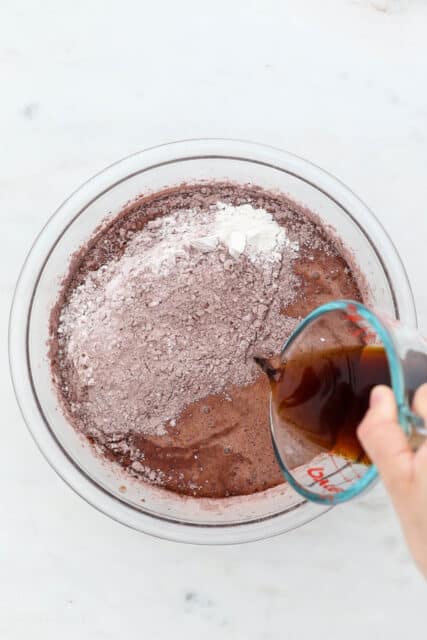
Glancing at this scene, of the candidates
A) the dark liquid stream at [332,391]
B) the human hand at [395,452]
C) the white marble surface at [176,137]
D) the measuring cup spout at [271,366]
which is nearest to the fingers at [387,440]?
the human hand at [395,452]

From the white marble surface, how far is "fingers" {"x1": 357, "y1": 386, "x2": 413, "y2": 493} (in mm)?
551

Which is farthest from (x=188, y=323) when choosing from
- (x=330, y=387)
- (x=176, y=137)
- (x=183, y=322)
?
(x=176, y=137)

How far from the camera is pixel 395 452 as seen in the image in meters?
0.77

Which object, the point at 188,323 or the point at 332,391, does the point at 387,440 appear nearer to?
the point at 332,391

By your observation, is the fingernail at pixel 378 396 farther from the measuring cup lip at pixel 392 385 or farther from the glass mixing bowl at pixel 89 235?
the glass mixing bowl at pixel 89 235

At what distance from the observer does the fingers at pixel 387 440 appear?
2.52ft

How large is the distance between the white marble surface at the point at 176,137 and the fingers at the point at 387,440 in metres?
0.55

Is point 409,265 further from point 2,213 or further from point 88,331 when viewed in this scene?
point 2,213

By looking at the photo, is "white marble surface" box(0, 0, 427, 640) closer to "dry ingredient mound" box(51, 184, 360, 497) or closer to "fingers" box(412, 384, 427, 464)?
"dry ingredient mound" box(51, 184, 360, 497)

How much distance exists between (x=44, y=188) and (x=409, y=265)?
0.76 metres

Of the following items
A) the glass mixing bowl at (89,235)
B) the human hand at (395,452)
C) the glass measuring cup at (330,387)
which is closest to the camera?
the human hand at (395,452)

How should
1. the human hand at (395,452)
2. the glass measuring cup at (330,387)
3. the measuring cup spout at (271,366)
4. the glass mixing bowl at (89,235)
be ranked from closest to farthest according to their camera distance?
1. the human hand at (395,452)
2. the glass measuring cup at (330,387)
3. the measuring cup spout at (271,366)
4. the glass mixing bowl at (89,235)

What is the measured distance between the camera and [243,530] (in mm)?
1182

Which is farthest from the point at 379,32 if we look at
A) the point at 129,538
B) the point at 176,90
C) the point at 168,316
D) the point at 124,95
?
the point at 129,538
